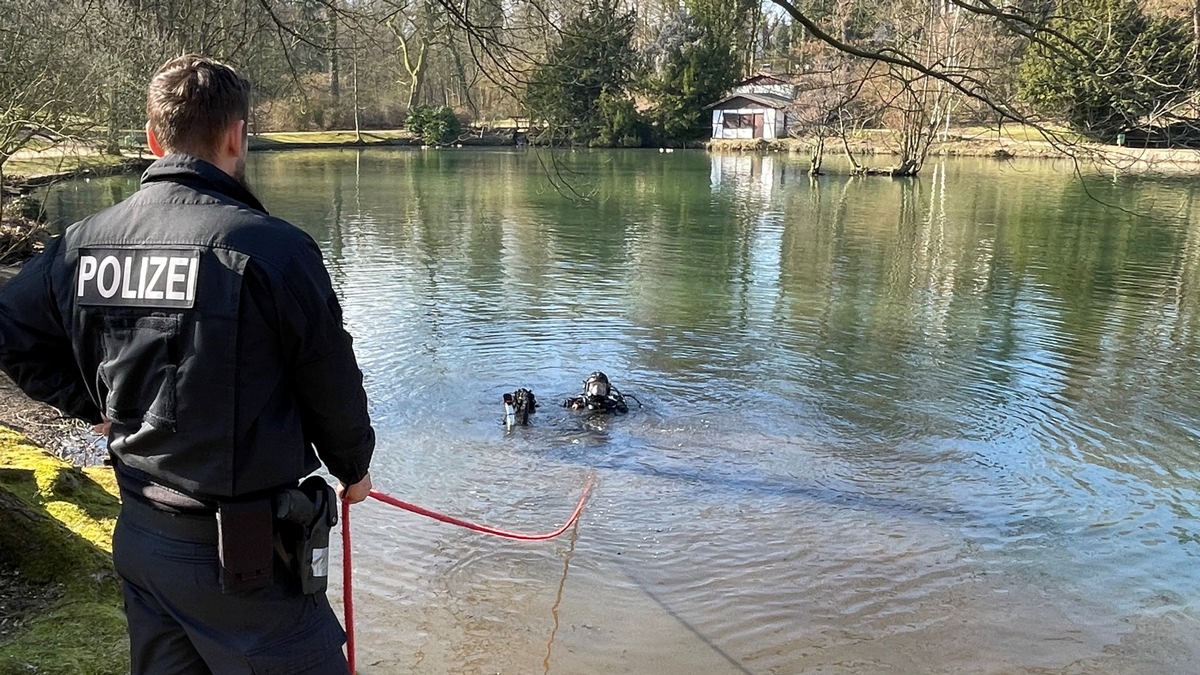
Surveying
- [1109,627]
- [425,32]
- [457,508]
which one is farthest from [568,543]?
[425,32]

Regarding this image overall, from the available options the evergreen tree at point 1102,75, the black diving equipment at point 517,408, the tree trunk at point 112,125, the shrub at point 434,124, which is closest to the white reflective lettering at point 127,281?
the evergreen tree at point 1102,75

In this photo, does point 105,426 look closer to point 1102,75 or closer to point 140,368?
point 140,368

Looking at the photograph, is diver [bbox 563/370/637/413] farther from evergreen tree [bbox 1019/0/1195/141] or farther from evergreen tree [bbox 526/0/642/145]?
evergreen tree [bbox 1019/0/1195/141]

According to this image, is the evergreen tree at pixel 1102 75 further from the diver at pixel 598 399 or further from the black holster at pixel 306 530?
the diver at pixel 598 399

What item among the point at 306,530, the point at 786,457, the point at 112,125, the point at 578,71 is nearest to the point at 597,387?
the point at 786,457

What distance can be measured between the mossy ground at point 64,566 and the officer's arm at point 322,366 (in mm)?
1212

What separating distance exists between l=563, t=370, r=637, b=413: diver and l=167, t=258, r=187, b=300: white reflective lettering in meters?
7.05

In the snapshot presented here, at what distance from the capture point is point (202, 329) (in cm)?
189

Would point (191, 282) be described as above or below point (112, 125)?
below

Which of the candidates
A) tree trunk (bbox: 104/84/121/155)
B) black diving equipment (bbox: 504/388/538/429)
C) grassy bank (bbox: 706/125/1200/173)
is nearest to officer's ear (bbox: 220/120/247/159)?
black diving equipment (bbox: 504/388/538/429)

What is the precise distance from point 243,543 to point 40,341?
2.39 ft

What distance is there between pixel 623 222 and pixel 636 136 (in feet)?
111

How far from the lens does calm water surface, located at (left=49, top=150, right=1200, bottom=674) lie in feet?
16.8

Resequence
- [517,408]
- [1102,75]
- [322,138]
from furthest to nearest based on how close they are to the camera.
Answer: [322,138]
[517,408]
[1102,75]
